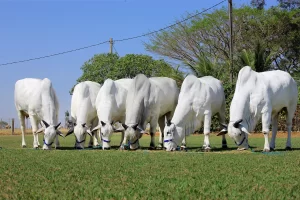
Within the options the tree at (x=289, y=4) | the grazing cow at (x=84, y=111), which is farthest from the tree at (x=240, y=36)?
the grazing cow at (x=84, y=111)

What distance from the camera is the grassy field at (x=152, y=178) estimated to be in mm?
6785

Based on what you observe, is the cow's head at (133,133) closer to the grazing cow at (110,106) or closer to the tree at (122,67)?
the grazing cow at (110,106)

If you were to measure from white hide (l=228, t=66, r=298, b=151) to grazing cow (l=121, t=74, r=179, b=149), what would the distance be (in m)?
3.06

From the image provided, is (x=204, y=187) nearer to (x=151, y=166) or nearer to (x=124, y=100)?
(x=151, y=166)

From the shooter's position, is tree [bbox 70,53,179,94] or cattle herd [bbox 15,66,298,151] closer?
cattle herd [bbox 15,66,298,151]

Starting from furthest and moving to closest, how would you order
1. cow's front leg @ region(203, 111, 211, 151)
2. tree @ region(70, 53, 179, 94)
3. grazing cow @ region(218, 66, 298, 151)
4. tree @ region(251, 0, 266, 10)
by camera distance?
tree @ region(70, 53, 179, 94), tree @ region(251, 0, 266, 10), cow's front leg @ region(203, 111, 211, 151), grazing cow @ region(218, 66, 298, 151)

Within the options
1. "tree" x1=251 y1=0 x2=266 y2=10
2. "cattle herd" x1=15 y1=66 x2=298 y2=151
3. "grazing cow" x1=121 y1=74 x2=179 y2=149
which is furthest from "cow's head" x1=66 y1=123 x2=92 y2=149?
"tree" x1=251 y1=0 x2=266 y2=10

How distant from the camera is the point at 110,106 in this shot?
17328 millimetres

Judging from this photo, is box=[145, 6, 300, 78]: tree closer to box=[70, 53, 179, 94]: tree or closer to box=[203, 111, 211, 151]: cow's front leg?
box=[70, 53, 179, 94]: tree

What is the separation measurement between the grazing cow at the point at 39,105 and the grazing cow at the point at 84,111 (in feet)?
2.30

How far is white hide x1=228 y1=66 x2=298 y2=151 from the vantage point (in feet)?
48.3

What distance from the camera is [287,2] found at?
39.0 meters

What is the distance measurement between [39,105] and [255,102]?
7.16 metres

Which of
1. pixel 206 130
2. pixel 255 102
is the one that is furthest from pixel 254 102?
pixel 206 130
